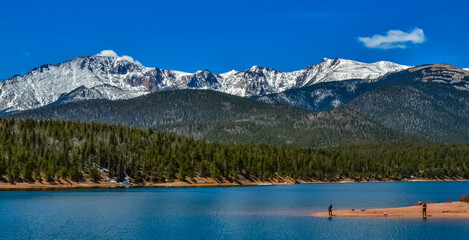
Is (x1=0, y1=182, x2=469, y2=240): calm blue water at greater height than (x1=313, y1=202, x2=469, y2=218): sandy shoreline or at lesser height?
lesser

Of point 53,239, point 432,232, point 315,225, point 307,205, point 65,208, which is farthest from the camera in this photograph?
point 307,205

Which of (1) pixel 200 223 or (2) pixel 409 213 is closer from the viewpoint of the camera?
(1) pixel 200 223

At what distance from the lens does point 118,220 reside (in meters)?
96.0

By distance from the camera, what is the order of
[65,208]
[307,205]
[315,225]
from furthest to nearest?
[307,205], [65,208], [315,225]

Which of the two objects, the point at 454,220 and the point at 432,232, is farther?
the point at 454,220

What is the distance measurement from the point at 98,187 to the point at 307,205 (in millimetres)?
95358

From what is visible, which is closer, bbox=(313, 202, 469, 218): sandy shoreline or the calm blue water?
the calm blue water

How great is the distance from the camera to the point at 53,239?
75562 mm

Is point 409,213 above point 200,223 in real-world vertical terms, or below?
above

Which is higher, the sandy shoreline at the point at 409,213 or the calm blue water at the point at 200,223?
the sandy shoreline at the point at 409,213

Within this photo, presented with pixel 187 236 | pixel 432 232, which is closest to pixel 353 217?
pixel 432 232

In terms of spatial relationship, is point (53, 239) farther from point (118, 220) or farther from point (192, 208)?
point (192, 208)

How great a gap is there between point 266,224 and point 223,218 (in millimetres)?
11613

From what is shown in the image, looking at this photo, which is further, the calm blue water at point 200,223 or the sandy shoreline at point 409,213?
the sandy shoreline at point 409,213
